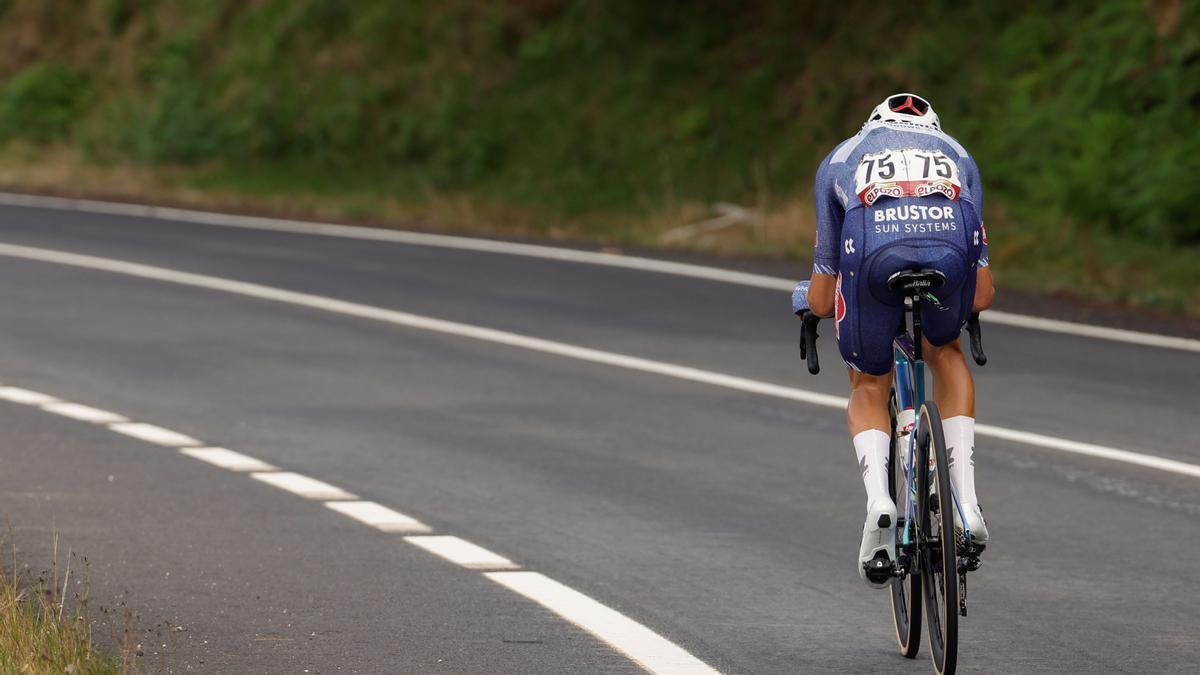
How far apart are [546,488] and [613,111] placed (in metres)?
21.6

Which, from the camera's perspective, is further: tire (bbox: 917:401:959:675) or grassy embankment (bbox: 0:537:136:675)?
tire (bbox: 917:401:959:675)

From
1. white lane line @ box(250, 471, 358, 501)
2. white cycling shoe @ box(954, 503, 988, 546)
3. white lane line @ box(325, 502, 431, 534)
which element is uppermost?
white cycling shoe @ box(954, 503, 988, 546)

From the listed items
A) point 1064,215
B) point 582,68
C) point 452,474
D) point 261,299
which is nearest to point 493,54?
point 582,68

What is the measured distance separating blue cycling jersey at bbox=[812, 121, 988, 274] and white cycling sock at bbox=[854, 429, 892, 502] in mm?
563

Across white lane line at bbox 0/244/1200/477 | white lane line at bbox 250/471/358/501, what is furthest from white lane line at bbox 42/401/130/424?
white lane line at bbox 0/244/1200/477

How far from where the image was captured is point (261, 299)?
62.5 feet

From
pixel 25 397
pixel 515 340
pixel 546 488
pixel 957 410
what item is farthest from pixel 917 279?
pixel 515 340

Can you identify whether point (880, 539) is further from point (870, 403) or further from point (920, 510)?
point (870, 403)

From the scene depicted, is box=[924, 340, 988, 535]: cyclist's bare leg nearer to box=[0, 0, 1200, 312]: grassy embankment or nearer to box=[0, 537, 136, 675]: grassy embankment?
box=[0, 537, 136, 675]: grassy embankment

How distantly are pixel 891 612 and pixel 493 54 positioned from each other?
27454mm

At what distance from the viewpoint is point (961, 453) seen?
7.20m

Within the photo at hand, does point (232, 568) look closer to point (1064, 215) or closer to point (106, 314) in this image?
point (106, 314)

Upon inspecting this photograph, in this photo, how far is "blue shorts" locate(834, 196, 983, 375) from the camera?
6977 mm

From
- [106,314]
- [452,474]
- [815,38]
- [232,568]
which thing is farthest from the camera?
[815,38]
